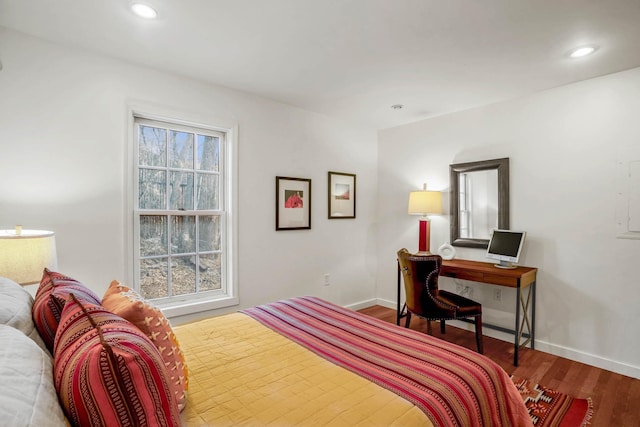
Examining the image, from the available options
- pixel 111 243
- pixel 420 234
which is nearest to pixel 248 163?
pixel 111 243

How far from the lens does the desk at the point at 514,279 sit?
2.92 metres

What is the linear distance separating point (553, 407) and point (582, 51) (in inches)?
101

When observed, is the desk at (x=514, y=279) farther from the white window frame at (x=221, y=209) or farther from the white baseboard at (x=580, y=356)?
the white window frame at (x=221, y=209)

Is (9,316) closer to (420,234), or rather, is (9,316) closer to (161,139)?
(161,139)

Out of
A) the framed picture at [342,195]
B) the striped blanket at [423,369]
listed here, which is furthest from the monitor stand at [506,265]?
the striped blanket at [423,369]

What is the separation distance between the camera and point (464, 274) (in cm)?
326

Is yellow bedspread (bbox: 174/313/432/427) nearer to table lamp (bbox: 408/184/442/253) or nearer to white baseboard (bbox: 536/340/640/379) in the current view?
table lamp (bbox: 408/184/442/253)

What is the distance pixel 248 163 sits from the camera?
3311mm

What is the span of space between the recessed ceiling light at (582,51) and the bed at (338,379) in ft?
7.61

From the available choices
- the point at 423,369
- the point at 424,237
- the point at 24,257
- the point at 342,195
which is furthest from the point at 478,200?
the point at 24,257

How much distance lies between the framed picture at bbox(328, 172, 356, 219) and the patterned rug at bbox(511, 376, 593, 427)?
2498 millimetres

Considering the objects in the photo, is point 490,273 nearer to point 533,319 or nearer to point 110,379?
point 533,319

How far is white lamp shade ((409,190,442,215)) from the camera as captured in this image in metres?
3.74

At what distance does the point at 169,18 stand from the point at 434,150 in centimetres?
314
